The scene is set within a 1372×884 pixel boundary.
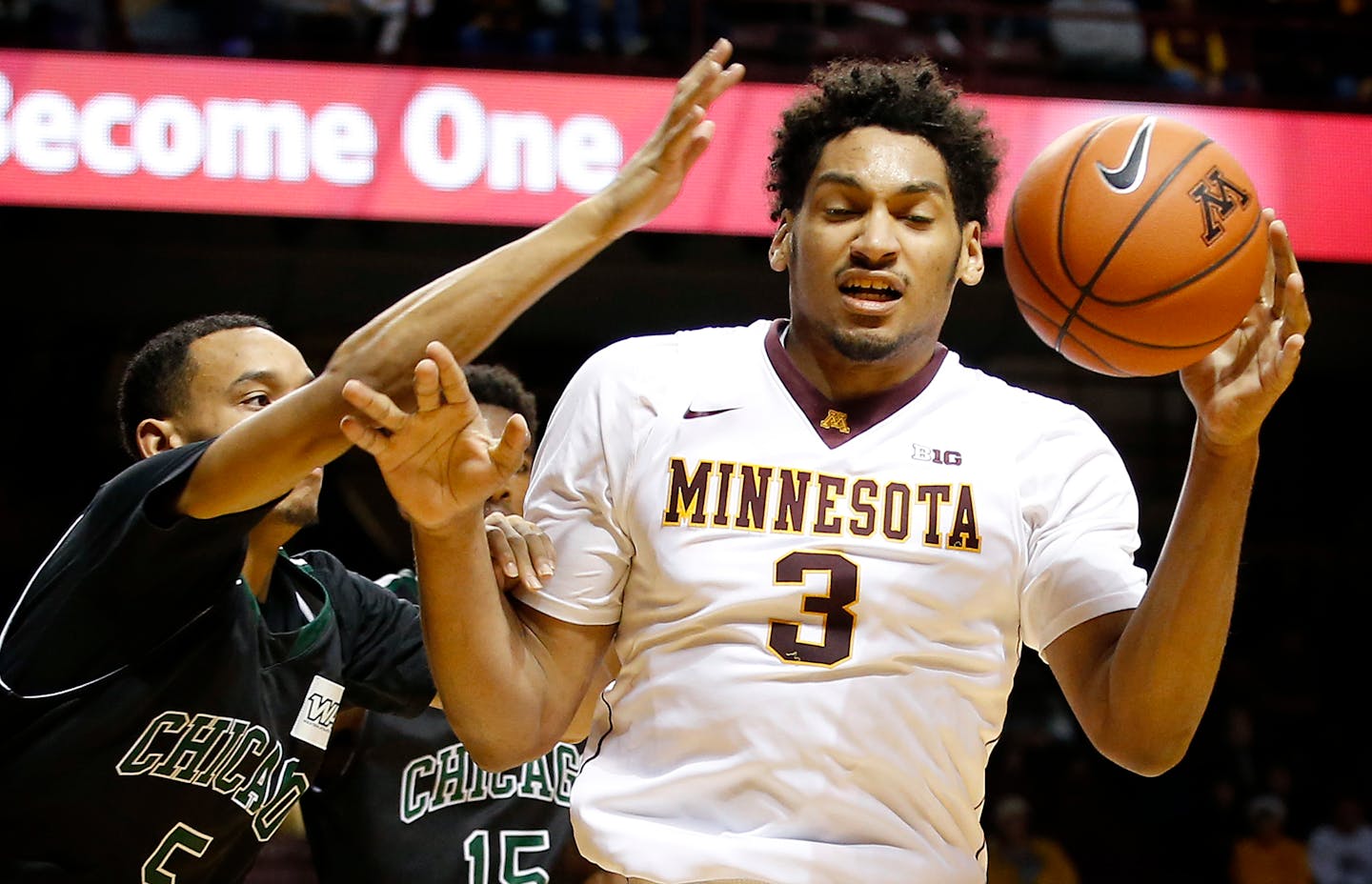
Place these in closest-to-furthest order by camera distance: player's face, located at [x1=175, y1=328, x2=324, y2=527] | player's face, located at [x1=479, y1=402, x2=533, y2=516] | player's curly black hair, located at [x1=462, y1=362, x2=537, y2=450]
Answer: player's face, located at [x1=175, y1=328, x2=324, y2=527] → player's face, located at [x1=479, y1=402, x2=533, y2=516] → player's curly black hair, located at [x1=462, y1=362, x2=537, y2=450]

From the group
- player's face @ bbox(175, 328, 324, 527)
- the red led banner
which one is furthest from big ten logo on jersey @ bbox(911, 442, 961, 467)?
the red led banner

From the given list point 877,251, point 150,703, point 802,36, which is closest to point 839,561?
point 877,251

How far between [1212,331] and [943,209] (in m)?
0.47

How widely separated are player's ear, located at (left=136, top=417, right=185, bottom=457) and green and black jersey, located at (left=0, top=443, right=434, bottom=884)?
372mm

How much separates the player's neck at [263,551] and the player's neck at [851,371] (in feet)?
3.89

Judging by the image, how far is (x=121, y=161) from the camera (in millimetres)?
7012

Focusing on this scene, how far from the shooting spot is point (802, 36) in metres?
9.02

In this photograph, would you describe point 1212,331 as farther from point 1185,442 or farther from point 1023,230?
point 1185,442

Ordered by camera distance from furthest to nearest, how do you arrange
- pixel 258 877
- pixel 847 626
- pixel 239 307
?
pixel 239 307
pixel 258 877
pixel 847 626

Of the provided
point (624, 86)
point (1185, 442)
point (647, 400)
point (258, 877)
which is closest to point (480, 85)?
point (624, 86)

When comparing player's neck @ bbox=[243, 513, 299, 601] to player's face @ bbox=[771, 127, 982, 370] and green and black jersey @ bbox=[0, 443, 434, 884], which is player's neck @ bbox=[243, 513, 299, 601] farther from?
player's face @ bbox=[771, 127, 982, 370]

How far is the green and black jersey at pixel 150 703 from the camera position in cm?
258

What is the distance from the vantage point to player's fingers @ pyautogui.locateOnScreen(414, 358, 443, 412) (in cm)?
207

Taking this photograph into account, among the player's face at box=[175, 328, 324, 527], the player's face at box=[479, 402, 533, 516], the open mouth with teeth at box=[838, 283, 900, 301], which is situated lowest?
the player's face at box=[479, 402, 533, 516]
